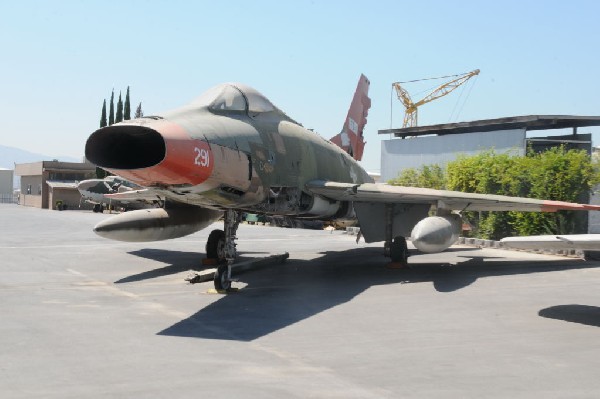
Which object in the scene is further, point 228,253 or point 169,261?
point 169,261

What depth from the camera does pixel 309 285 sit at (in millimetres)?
12594

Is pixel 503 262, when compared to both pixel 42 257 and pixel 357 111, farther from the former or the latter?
pixel 42 257

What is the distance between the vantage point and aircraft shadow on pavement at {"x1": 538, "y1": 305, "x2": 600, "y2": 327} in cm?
913

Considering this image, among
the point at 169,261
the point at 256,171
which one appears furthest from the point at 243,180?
the point at 169,261

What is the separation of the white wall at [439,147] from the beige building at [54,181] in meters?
38.8

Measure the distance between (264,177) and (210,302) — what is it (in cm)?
283

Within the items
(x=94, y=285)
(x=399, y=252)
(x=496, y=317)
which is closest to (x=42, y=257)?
(x=94, y=285)

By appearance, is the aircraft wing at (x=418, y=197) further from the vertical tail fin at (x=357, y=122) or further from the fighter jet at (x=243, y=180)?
the vertical tail fin at (x=357, y=122)

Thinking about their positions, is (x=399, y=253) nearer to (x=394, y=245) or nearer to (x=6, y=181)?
(x=394, y=245)

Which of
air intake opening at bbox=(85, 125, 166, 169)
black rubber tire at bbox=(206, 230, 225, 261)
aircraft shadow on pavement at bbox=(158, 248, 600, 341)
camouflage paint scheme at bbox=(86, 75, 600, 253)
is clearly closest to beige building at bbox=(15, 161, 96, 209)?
black rubber tire at bbox=(206, 230, 225, 261)

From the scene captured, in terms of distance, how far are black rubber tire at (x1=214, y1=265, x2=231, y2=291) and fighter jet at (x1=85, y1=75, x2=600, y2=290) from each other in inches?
0.8

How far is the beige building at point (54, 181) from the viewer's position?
71.1 meters

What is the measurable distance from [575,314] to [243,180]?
Result: 6.12 meters

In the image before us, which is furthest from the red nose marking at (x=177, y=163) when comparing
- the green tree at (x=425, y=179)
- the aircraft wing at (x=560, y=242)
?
the green tree at (x=425, y=179)
